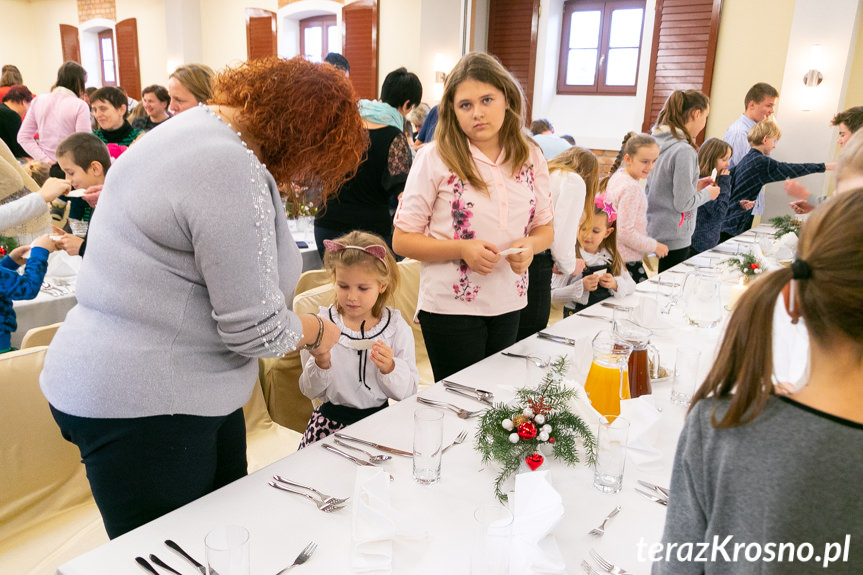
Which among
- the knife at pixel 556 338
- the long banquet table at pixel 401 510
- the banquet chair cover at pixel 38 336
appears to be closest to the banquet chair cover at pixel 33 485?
the banquet chair cover at pixel 38 336

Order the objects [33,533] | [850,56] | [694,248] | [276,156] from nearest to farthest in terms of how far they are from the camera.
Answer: [276,156]
[33,533]
[694,248]
[850,56]

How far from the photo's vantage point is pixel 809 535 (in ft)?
2.31

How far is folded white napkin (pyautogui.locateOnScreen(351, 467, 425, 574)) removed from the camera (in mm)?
933

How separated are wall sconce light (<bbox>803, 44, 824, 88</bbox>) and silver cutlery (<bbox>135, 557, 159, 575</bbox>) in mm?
6598

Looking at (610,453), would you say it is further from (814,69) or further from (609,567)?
(814,69)

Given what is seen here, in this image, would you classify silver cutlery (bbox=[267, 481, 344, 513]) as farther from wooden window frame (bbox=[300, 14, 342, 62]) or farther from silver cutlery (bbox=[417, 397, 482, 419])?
wooden window frame (bbox=[300, 14, 342, 62])

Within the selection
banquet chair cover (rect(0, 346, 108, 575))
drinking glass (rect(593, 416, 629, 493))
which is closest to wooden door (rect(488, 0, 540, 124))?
banquet chair cover (rect(0, 346, 108, 575))

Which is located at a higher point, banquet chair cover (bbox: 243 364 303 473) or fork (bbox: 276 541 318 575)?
fork (bbox: 276 541 318 575)

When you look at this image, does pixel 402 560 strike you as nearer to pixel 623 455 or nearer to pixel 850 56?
pixel 623 455

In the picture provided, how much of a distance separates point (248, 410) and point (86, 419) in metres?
1.06

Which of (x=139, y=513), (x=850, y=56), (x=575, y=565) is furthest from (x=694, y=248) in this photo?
(x=139, y=513)

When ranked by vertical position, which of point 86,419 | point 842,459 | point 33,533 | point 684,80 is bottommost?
point 33,533

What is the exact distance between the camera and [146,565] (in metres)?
0.92

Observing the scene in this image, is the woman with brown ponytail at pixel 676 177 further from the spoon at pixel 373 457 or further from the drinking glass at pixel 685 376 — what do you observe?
the spoon at pixel 373 457
